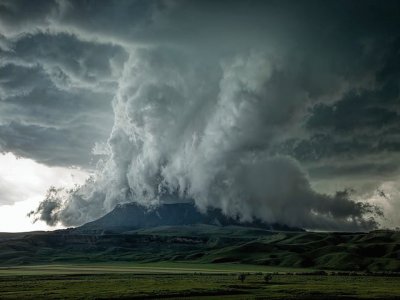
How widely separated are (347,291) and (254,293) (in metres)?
29.9

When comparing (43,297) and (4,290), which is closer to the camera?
(43,297)

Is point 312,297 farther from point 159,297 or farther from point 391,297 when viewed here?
point 159,297

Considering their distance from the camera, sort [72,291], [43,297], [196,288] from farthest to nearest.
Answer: [196,288] → [72,291] → [43,297]

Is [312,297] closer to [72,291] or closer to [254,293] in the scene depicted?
[254,293]

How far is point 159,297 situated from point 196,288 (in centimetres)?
2445

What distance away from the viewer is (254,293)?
150625 mm

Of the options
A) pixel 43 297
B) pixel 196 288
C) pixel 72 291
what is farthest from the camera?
pixel 196 288

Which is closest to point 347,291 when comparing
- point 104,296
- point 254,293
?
point 254,293

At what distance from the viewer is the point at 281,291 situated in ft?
512

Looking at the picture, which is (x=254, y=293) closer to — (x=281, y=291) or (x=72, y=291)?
(x=281, y=291)

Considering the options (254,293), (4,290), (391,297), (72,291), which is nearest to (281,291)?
(254,293)

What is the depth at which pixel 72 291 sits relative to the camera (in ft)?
490

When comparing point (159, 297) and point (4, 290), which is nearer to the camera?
point (159, 297)

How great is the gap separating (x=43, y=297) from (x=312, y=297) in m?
72.4
